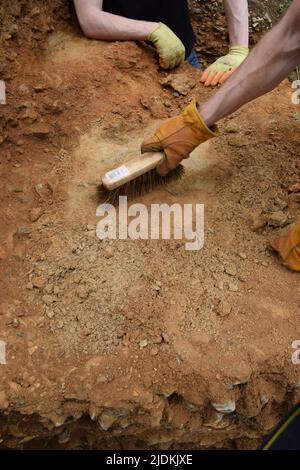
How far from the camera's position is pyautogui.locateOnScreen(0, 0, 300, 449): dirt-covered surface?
1.48 meters

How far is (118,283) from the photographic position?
5.31 ft

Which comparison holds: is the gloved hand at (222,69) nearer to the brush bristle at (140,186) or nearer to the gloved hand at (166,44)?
the gloved hand at (166,44)

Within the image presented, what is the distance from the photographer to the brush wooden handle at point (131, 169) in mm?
1756

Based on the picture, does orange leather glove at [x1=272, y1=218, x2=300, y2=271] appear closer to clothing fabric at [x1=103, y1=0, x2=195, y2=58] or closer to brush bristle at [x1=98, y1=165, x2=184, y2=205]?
brush bristle at [x1=98, y1=165, x2=184, y2=205]

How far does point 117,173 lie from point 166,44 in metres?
0.83

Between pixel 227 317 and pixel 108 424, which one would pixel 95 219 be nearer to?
pixel 227 317

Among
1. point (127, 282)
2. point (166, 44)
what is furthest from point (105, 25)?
point (127, 282)

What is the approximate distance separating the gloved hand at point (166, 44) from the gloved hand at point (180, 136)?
56cm

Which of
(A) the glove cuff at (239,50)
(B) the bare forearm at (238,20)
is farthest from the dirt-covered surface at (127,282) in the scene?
(B) the bare forearm at (238,20)

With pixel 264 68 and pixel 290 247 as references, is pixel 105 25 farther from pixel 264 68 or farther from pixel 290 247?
pixel 290 247

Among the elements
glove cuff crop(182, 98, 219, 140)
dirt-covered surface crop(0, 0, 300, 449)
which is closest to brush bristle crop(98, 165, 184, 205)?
dirt-covered surface crop(0, 0, 300, 449)

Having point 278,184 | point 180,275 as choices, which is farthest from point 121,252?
point 278,184

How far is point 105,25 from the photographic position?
7.29 feet

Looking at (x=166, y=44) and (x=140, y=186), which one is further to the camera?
(x=166, y=44)
